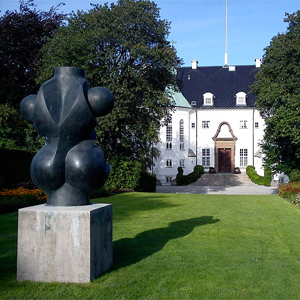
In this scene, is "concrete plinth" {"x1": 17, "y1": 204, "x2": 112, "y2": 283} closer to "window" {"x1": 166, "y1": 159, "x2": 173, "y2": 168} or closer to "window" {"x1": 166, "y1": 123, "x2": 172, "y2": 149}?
"window" {"x1": 166, "y1": 159, "x2": 173, "y2": 168}

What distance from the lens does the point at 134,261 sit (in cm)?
690

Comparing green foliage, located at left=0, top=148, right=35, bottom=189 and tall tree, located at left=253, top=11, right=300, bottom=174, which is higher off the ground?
tall tree, located at left=253, top=11, right=300, bottom=174

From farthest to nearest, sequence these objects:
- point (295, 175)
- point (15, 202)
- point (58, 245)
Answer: point (295, 175)
point (15, 202)
point (58, 245)

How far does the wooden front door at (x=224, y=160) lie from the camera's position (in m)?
47.0

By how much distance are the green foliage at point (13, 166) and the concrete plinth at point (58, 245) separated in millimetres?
14314

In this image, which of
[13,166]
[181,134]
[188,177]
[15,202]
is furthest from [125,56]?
[181,134]

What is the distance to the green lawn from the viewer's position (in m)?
5.41

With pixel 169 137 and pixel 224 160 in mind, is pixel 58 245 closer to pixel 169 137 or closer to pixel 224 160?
pixel 169 137

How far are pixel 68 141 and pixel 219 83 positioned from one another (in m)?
45.5

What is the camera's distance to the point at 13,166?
20.3 meters

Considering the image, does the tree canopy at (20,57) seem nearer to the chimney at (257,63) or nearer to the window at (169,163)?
the window at (169,163)

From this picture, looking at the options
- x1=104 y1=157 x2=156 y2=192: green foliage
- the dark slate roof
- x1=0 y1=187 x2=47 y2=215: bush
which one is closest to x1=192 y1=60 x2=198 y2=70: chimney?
the dark slate roof

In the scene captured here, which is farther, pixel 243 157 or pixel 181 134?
pixel 243 157

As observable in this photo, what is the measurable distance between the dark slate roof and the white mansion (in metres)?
0.12
